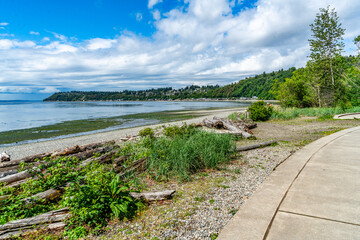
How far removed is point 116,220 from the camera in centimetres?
358

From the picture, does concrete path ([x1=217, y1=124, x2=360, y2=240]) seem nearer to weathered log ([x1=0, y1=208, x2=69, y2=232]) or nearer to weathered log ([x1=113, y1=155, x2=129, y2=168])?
weathered log ([x1=0, y1=208, x2=69, y2=232])

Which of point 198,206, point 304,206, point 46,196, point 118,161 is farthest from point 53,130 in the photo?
point 304,206

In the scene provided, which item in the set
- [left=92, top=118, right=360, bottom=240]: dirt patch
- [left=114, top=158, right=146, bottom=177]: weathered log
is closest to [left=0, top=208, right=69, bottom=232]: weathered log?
[left=92, top=118, right=360, bottom=240]: dirt patch

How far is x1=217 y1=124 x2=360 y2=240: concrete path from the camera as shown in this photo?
106 inches

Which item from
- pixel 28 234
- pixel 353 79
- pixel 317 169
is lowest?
pixel 28 234

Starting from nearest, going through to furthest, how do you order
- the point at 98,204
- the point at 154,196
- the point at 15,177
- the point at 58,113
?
the point at 98,204 < the point at 154,196 < the point at 15,177 < the point at 58,113

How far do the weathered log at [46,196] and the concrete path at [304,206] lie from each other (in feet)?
12.7

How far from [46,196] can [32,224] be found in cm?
98

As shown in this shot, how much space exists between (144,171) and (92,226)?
255 centimetres

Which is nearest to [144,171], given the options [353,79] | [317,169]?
[317,169]

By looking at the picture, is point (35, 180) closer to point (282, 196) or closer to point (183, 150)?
point (183, 150)

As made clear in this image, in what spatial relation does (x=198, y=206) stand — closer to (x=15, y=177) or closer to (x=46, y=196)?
(x=46, y=196)

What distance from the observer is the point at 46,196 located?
4375 millimetres

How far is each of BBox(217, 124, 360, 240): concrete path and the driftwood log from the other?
→ 9.49 ft
